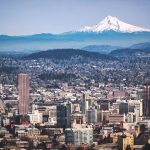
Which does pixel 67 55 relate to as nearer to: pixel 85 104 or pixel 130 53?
pixel 130 53

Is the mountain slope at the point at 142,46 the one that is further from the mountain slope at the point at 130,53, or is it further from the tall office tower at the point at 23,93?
the tall office tower at the point at 23,93

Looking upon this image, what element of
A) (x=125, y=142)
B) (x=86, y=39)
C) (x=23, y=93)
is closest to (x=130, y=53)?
(x=86, y=39)

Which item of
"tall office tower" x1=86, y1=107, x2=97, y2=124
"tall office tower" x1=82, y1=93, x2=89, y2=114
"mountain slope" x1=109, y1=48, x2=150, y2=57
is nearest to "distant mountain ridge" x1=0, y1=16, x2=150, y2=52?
"mountain slope" x1=109, y1=48, x2=150, y2=57

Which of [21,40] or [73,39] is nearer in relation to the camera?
[21,40]

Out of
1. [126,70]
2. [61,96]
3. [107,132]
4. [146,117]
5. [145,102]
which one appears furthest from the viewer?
[126,70]

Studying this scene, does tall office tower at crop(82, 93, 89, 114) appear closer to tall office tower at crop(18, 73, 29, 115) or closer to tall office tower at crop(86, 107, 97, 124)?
tall office tower at crop(86, 107, 97, 124)

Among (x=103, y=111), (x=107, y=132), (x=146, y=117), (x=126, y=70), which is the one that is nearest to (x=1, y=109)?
(x=103, y=111)

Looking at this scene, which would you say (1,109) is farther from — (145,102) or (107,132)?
(107,132)

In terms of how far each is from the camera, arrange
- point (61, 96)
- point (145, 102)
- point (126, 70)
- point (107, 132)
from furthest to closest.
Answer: point (126, 70)
point (61, 96)
point (145, 102)
point (107, 132)

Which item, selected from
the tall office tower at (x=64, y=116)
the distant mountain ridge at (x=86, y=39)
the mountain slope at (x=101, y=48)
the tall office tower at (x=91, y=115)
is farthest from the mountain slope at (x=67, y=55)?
the tall office tower at (x=64, y=116)
